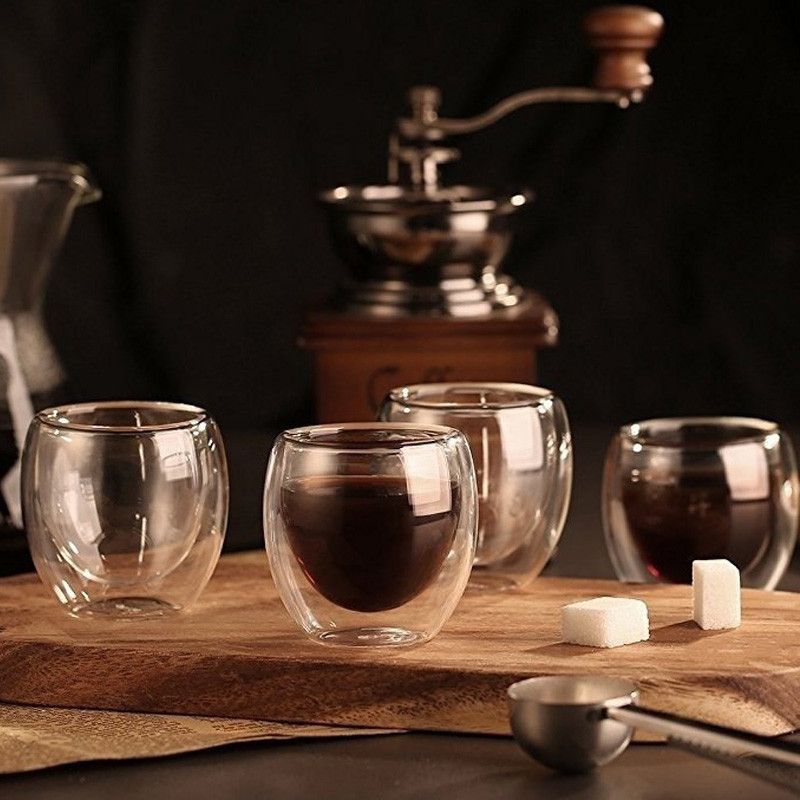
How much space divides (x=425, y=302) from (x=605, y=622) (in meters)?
0.70

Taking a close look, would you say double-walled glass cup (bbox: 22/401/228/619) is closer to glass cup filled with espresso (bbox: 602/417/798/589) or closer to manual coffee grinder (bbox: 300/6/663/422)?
glass cup filled with espresso (bbox: 602/417/798/589)

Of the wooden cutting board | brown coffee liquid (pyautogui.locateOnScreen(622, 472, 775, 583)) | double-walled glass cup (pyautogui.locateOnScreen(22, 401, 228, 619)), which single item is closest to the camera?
the wooden cutting board

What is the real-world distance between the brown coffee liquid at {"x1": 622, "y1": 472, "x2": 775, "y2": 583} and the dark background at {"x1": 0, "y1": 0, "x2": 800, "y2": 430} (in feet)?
3.80

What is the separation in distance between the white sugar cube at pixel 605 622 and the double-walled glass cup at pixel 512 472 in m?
0.15

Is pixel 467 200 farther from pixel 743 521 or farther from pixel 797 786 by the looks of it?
pixel 797 786

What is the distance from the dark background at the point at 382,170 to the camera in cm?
234

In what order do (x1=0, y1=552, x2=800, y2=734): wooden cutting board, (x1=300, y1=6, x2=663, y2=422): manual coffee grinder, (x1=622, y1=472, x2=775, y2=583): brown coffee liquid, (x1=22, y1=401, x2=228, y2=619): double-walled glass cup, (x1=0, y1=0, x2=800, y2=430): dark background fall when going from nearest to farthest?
(x1=0, y1=552, x2=800, y2=734): wooden cutting board < (x1=22, y1=401, x2=228, y2=619): double-walled glass cup < (x1=622, y1=472, x2=775, y2=583): brown coffee liquid < (x1=300, y1=6, x2=663, y2=422): manual coffee grinder < (x1=0, y1=0, x2=800, y2=430): dark background

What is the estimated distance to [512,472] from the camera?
46.8 inches

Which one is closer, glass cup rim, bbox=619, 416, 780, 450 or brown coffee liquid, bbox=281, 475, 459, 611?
brown coffee liquid, bbox=281, 475, 459, 611

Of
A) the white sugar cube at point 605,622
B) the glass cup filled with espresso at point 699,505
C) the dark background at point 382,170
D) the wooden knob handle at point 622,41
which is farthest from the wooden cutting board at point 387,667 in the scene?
the dark background at point 382,170

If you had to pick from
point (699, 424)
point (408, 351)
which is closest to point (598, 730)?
point (699, 424)

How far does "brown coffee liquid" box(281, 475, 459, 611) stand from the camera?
1.01 metres

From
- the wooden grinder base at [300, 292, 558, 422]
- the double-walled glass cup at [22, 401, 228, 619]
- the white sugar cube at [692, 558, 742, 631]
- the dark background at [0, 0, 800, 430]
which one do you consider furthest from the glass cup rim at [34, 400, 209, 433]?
the dark background at [0, 0, 800, 430]

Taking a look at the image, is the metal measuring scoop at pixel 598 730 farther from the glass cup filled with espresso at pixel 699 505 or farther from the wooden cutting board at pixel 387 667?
the glass cup filled with espresso at pixel 699 505
